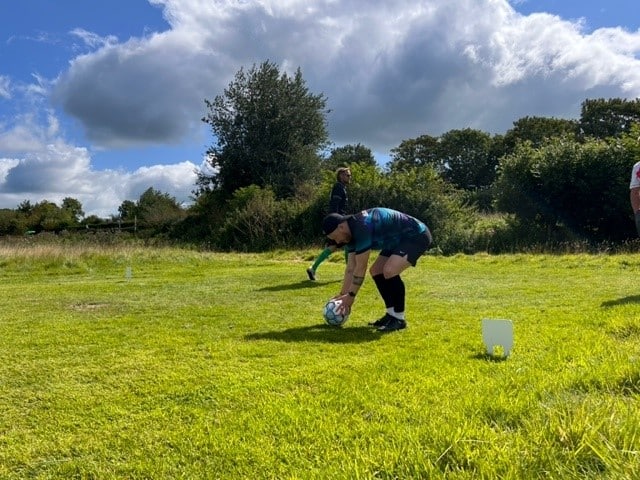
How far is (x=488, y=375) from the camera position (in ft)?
13.2

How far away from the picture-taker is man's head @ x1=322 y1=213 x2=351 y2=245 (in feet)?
19.6

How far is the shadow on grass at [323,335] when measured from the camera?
560 centimetres

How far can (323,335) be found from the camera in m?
5.83

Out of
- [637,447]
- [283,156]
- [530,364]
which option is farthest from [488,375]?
[283,156]

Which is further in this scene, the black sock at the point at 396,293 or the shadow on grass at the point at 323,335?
the black sock at the point at 396,293

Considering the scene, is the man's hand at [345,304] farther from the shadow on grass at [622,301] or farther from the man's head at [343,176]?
the man's head at [343,176]

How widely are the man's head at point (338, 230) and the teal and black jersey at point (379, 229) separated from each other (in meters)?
0.05

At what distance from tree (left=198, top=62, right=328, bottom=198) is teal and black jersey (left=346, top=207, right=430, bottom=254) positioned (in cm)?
2870

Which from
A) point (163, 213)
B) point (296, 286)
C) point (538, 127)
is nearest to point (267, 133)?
point (163, 213)

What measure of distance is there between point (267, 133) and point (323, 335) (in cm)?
3144

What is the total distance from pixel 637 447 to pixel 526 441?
478 mm

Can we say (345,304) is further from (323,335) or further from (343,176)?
(343,176)

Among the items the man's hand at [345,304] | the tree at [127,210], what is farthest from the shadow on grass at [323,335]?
the tree at [127,210]

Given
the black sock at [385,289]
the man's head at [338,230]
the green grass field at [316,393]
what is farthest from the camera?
the black sock at [385,289]
